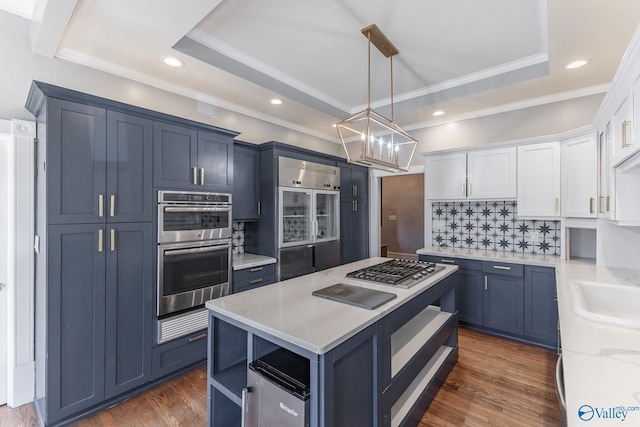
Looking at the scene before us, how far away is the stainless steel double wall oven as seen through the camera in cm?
241

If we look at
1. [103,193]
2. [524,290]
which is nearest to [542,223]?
[524,290]

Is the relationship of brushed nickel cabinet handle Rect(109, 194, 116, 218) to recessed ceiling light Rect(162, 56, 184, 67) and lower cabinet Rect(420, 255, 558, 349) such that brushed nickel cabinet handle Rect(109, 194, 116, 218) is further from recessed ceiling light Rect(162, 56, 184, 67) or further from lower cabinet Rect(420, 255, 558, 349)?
lower cabinet Rect(420, 255, 558, 349)

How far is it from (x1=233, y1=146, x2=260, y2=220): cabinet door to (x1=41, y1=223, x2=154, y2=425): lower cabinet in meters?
1.10

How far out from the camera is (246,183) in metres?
3.39

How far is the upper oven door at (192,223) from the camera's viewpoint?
241cm

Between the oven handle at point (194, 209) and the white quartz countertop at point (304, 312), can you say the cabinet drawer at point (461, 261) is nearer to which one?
the white quartz countertop at point (304, 312)

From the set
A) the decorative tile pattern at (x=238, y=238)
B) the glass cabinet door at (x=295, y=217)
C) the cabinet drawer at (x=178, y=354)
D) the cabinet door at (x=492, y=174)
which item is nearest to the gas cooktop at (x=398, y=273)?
the glass cabinet door at (x=295, y=217)

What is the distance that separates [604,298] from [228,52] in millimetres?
3432

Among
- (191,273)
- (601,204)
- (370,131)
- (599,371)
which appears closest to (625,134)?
(601,204)

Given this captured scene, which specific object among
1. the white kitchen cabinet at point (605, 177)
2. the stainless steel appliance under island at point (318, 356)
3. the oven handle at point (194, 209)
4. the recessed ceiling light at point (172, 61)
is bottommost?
the stainless steel appliance under island at point (318, 356)

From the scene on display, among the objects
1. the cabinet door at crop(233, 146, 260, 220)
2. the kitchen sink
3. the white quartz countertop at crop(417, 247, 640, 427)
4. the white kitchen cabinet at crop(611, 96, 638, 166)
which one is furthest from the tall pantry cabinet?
the white kitchen cabinet at crop(611, 96, 638, 166)

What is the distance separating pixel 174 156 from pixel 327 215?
2238 mm

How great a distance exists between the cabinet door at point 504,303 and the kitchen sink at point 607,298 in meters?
1.09

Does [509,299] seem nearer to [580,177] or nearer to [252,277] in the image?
[580,177]
